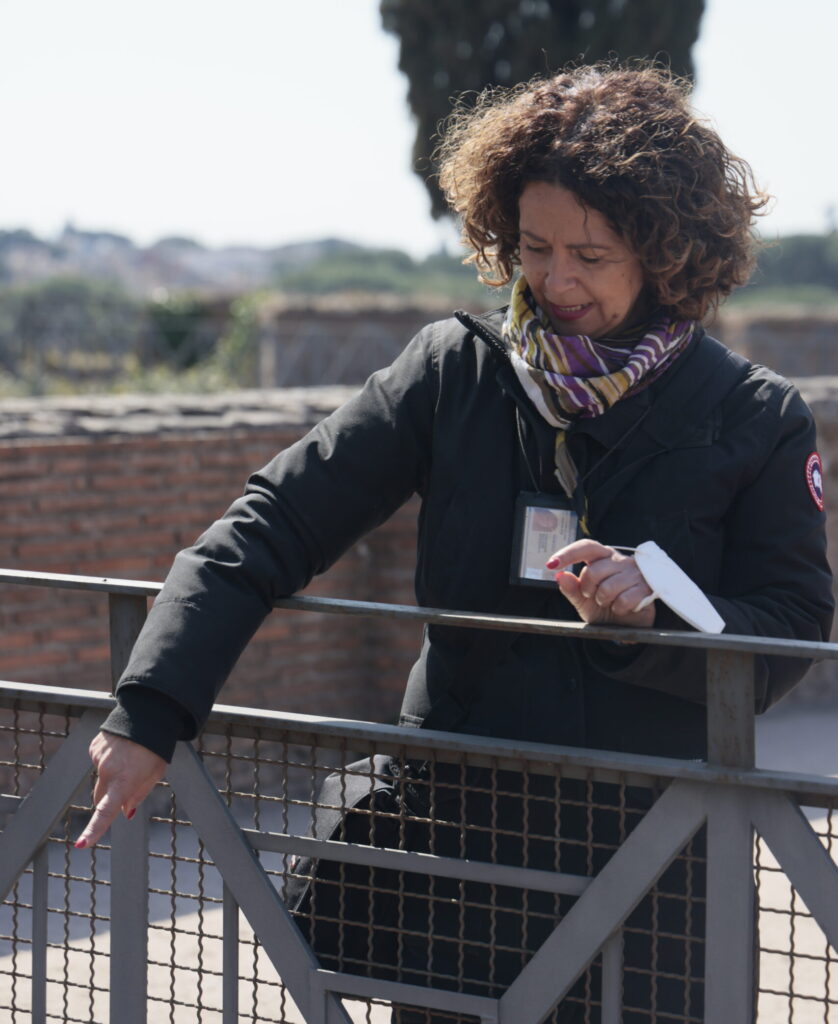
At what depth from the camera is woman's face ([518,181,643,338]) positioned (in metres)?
1.85

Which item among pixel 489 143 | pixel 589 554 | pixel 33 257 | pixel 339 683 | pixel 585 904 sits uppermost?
pixel 33 257

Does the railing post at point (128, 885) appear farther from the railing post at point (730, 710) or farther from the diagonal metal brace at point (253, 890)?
the railing post at point (730, 710)

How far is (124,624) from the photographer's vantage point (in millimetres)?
2072

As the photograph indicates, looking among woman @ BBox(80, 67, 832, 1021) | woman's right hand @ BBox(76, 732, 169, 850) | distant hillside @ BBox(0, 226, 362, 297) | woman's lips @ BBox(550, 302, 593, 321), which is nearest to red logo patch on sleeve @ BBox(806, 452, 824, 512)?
woman @ BBox(80, 67, 832, 1021)

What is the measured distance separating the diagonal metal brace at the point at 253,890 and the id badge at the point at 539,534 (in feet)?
1.78

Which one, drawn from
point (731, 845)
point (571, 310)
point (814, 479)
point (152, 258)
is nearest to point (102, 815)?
point (731, 845)

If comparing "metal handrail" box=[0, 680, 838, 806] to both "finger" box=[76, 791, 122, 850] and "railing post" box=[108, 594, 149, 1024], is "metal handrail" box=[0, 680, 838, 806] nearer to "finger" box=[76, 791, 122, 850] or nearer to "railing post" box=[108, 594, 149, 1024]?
"railing post" box=[108, 594, 149, 1024]

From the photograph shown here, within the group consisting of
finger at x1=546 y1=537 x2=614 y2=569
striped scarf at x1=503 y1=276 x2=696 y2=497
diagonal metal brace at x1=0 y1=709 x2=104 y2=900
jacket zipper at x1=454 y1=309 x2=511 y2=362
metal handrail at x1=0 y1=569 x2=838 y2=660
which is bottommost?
diagonal metal brace at x1=0 y1=709 x2=104 y2=900

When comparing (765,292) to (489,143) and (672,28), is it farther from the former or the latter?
(489,143)

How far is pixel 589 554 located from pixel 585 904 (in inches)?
17.9

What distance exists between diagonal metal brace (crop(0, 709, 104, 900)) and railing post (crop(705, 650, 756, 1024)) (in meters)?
0.88

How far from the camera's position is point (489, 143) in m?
1.95

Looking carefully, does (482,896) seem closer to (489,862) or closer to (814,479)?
(489,862)

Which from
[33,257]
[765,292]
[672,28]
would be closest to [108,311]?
[672,28]
